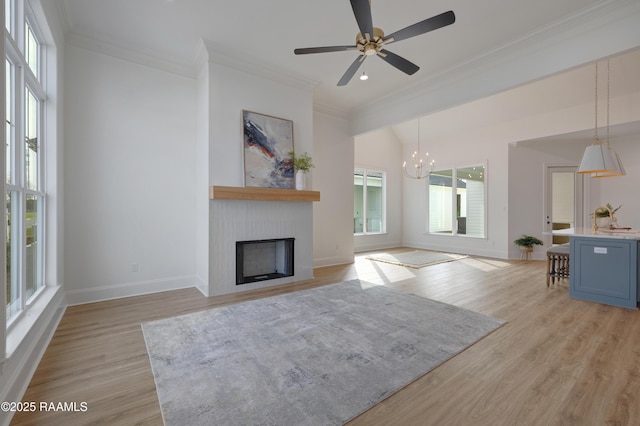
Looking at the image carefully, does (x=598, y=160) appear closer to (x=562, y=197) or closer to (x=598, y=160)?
(x=598, y=160)

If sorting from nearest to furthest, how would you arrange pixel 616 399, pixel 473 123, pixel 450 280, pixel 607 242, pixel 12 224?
pixel 616 399
pixel 12 224
pixel 607 242
pixel 450 280
pixel 473 123

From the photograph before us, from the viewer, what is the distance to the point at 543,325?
297 cm

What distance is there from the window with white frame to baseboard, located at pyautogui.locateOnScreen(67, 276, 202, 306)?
74 cm

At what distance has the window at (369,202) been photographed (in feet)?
27.0

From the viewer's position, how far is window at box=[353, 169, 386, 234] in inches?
324

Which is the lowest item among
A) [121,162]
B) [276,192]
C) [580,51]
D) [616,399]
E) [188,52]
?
[616,399]

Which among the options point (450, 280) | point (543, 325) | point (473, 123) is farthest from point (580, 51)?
point (473, 123)

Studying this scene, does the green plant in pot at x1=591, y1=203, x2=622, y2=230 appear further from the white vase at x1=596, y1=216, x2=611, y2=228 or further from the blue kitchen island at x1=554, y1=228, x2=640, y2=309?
the blue kitchen island at x1=554, y1=228, x2=640, y2=309

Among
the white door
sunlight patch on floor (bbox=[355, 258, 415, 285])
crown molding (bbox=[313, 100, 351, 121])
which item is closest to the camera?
sunlight patch on floor (bbox=[355, 258, 415, 285])

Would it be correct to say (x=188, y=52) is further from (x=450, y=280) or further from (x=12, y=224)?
(x=450, y=280)

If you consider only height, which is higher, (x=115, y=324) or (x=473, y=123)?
(x=473, y=123)

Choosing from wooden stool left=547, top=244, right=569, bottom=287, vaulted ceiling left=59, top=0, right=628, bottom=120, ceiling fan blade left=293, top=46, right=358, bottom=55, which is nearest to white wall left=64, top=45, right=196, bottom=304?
vaulted ceiling left=59, top=0, right=628, bottom=120

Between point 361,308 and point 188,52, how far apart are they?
4.20m

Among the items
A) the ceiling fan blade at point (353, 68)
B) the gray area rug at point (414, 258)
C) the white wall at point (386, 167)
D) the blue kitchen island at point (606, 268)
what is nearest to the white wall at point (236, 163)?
the ceiling fan blade at point (353, 68)
